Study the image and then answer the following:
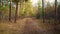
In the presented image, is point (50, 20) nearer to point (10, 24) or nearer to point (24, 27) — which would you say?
point (24, 27)

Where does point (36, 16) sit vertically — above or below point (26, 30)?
above

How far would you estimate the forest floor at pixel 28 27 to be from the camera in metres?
2.14

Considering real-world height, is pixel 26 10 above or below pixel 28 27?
above

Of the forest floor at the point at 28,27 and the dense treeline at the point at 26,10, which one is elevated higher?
the dense treeline at the point at 26,10

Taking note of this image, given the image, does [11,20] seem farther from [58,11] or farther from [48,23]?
[58,11]

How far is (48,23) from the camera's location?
2.20 meters

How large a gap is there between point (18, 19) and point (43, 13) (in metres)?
0.44

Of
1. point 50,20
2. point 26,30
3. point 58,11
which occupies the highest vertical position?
point 58,11

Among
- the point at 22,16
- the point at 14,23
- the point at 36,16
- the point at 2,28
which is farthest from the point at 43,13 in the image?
the point at 2,28

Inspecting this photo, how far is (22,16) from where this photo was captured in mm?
2168

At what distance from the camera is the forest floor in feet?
7.03

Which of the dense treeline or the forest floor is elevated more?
the dense treeline

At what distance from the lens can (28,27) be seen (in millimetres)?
2189

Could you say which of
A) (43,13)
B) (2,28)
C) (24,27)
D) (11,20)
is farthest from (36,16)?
(2,28)
